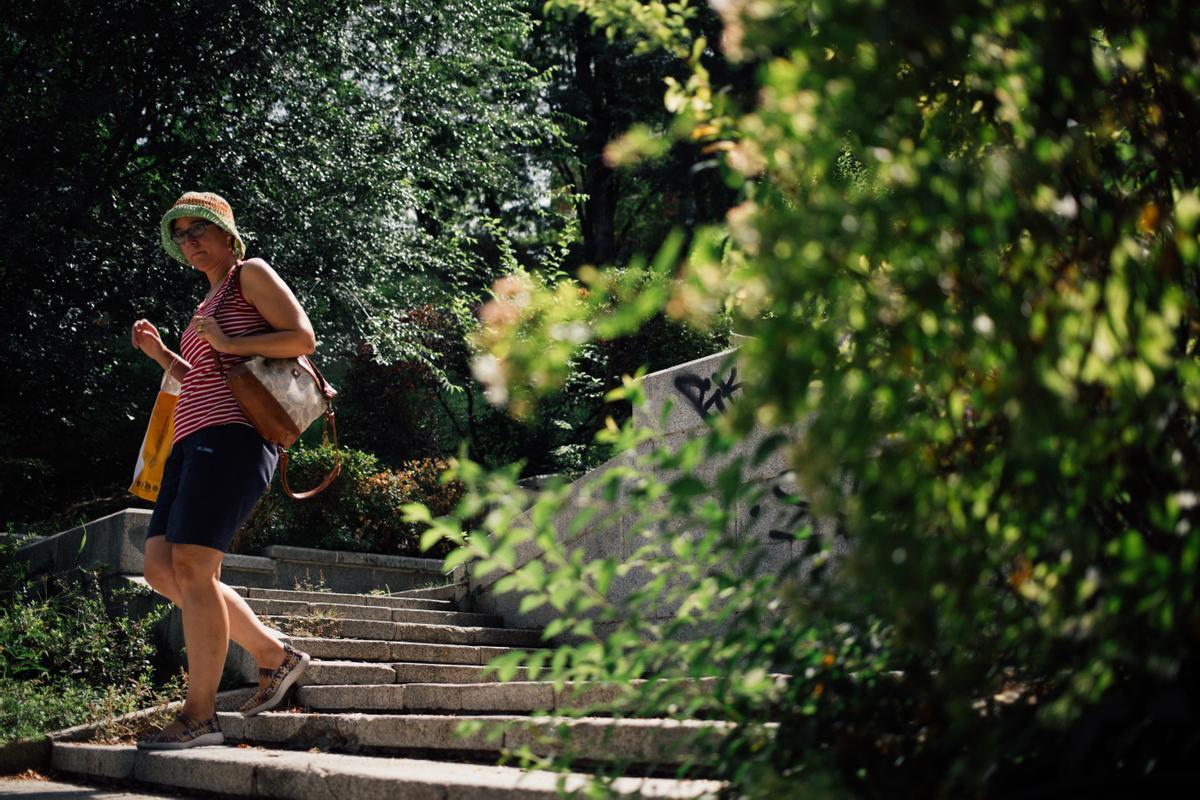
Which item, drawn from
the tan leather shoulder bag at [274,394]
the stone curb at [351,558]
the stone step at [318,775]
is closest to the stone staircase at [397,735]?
the stone step at [318,775]

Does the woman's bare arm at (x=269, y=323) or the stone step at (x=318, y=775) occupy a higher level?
the woman's bare arm at (x=269, y=323)

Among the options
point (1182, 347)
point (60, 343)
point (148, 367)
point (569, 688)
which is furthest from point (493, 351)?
point (148, 367)

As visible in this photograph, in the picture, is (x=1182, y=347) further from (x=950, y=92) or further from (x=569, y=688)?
(x=569, y=688)

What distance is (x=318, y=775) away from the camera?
3633mm

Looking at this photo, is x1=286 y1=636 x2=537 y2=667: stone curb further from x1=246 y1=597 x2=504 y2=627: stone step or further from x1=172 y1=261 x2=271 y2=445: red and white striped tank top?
x1=172 y1=261 x2=271 y2=445: red and white striped tank top

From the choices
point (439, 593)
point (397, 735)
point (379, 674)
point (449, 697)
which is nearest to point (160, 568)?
point (397, 735)

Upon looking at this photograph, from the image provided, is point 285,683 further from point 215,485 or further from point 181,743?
point 215,485

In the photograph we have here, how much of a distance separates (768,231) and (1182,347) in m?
0.95

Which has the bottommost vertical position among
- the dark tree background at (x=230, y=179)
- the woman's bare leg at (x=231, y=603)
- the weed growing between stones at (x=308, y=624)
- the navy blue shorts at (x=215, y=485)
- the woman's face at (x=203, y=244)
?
the weed growing between stones at (x=308, y=624)

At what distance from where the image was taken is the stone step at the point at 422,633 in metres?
6.68

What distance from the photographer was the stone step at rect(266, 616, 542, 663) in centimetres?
668

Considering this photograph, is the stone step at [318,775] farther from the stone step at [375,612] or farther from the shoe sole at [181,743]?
the stone step at [375,612]

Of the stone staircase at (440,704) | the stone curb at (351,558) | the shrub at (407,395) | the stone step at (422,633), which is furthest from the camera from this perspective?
the shrub at (407,395)

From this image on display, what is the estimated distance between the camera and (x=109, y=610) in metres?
7.29
